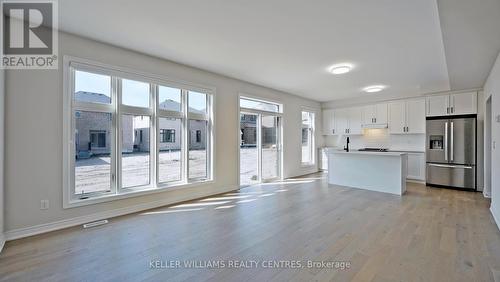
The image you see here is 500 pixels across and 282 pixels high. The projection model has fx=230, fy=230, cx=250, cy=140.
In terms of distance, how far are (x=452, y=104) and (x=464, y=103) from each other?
8.8 inches

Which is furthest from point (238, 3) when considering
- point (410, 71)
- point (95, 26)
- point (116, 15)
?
point (410, 71)

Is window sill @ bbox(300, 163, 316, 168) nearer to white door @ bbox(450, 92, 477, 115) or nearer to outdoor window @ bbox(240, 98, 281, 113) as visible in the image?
outdoor window @ bbox(240, 98, 281, 113)

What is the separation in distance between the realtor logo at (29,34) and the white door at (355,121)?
776 cm

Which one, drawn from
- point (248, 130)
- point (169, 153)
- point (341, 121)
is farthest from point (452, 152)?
point (169, 153)

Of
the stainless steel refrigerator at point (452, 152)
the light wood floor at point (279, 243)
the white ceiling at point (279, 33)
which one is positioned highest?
the white ceiling at point (279, 33)

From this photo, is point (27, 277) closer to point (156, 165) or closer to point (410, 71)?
point (156, 165)

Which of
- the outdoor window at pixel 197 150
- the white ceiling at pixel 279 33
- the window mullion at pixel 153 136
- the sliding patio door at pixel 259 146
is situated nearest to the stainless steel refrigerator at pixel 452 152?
the white ceiling at pixel 279 33

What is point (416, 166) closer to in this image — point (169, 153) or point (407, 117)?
point (407, 117)

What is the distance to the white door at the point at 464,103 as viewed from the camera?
18.2ft

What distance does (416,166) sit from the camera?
6488 mm

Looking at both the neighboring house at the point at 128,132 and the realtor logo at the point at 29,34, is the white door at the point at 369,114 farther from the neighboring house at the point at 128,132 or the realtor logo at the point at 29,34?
the realtor logo at the point at 29,34

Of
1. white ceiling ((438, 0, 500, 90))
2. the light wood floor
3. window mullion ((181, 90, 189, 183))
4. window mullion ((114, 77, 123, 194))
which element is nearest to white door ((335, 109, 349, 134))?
white ceiling ((438, 0, 500, 90))

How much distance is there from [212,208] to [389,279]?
279 cm

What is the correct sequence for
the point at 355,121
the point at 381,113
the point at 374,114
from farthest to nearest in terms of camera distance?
1. the point at 355,121
2. the point at 374,114
3. the point at 381,113
